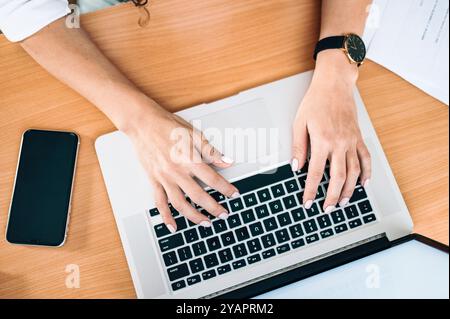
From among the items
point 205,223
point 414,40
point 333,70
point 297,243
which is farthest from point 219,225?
point 414,40

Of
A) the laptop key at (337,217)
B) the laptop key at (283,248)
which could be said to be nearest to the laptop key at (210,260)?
the laptop key at (283,248)

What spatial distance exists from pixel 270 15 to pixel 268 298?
19.4 inches

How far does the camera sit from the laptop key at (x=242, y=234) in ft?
2.00

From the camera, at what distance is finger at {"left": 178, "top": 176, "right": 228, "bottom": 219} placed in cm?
60

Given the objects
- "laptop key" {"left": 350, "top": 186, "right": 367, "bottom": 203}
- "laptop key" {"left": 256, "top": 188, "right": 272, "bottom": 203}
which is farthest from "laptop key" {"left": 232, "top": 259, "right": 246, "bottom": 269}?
"laptop key" {"left": 350, "top": 186, "right": 367, "bottom": 203}

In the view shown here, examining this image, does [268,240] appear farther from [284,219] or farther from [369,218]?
[369,218]

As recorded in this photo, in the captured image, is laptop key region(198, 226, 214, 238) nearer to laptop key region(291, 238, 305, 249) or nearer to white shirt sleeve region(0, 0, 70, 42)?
laptop key region(291, 238, 305, 249)

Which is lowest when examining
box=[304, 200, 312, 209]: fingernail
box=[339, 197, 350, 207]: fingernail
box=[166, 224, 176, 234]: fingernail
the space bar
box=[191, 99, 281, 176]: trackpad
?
box=[339, 197, 350, 207]: fingernail

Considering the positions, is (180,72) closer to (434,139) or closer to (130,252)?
(130,252)

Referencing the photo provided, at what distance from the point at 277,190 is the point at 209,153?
13cm

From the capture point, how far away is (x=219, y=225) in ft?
2.01

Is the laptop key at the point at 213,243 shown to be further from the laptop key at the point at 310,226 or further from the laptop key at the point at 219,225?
the laptop key at the point at 310,226

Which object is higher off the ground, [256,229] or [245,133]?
[245,133]
